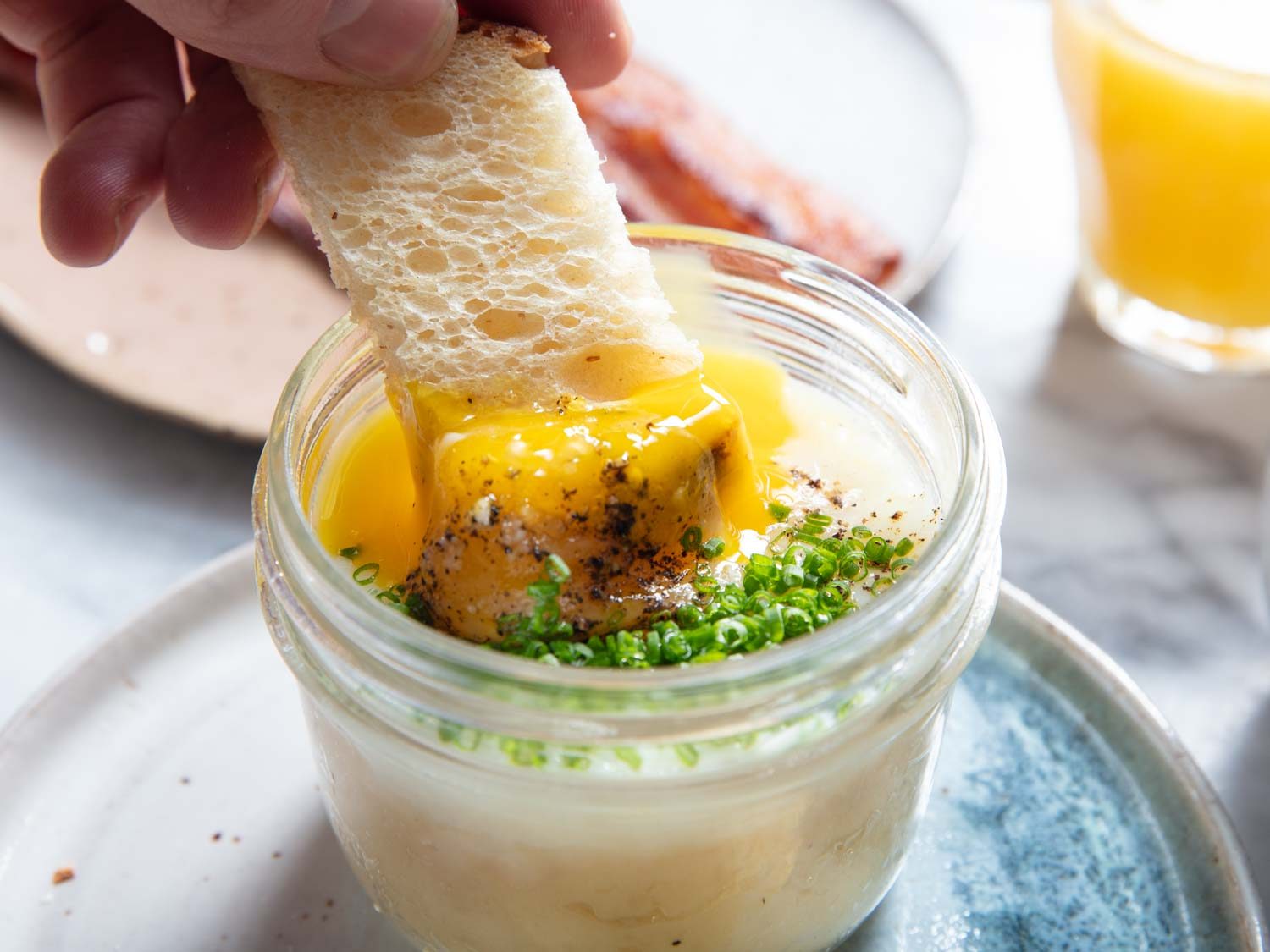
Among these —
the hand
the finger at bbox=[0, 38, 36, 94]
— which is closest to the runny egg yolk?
the hand

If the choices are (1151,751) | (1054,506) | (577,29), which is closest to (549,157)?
(577,29)

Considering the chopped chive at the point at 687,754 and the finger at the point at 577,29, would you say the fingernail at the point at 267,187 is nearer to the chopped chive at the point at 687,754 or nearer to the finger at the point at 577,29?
the finger at the point at 577,29

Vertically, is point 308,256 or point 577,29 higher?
point 577,29

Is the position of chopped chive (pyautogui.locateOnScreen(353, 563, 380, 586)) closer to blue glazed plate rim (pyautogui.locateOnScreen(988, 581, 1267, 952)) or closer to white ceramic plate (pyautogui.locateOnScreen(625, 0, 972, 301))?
blue glazed plate rim (pyautogui.locateOnScreen(988, 581, 1267, 952))

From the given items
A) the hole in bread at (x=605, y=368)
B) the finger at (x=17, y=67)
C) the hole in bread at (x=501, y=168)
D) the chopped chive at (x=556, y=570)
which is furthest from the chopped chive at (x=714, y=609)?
the finger at (x=17, y=67)

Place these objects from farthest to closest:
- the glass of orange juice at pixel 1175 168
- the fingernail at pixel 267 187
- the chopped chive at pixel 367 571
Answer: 1. the glass of orange juice at pixel 1175 168
2. the fingernail at pixel 267 187
3. the chopped chive at pixel 367 571

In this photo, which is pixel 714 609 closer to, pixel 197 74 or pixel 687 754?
pixel 687 754
